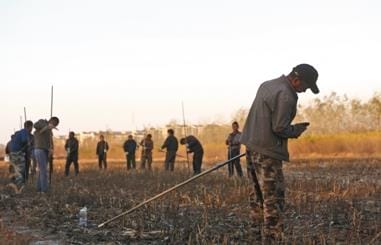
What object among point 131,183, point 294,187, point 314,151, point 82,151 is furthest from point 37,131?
point 82,151

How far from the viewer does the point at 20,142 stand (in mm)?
14961

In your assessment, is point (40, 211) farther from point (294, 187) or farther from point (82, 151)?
point (82, 151)

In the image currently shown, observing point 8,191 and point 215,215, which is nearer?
point 215,215

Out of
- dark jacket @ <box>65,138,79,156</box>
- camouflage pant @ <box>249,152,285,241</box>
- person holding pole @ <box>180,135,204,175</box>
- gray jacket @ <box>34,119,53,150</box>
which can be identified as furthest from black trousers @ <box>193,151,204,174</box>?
camouflage pant @ <box>249,152,285,241</box>

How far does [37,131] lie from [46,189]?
1.41 m

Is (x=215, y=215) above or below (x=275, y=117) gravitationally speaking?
below

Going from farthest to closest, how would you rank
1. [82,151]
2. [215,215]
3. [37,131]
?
[82,151] < [37,131] < [215,215]

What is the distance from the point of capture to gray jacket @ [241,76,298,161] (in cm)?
614

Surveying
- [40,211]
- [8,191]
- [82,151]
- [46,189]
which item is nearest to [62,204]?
[40,211]

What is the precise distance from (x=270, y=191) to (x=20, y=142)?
10.2m

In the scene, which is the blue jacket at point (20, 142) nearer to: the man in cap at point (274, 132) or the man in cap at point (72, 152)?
the man in cap at point (72, 152)

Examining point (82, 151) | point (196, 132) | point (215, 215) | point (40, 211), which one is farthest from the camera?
point (196, 132)

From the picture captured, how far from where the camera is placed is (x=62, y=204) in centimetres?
1067

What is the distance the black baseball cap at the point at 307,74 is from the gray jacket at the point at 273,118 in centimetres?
14
